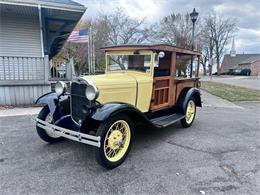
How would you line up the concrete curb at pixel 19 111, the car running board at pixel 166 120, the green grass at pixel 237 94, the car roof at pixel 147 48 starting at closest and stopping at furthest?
1. the car roof at pixel 147 48
2. the car running board at pixel 166 120
3. the concrete curb at pixel 19 111
4. the green grass at pixel 237 94

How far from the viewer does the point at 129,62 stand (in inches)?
178

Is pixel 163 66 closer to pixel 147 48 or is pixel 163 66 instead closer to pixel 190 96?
pixel 147 48

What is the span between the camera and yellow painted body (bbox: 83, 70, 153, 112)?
3.43 m

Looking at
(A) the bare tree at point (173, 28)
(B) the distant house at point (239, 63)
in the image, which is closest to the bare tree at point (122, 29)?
(A) the bare tree at point (173, 28)

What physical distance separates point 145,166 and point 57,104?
193cm

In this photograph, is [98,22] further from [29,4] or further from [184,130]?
[184,130]

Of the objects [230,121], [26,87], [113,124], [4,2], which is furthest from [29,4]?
[230,121]

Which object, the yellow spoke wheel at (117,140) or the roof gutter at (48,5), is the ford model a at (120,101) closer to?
the yellow spoke wheel at (117,140)

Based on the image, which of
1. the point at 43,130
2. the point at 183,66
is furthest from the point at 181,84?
the point at 43,130

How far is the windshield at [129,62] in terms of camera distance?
14.1ft

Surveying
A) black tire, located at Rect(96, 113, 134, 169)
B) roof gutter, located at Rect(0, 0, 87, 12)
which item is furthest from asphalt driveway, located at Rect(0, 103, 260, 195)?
roof gutter, located at Rect(0, 0, 87, 12)

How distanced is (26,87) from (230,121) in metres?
6.97

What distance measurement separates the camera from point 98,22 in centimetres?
2467

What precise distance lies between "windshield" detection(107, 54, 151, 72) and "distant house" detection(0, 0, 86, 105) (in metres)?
4.17
